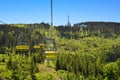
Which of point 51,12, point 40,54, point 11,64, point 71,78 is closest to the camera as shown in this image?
point 51,12

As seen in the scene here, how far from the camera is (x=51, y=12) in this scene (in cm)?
2409

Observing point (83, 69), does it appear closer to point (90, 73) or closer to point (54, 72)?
point (90, 73)

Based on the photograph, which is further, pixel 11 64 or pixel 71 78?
pixel 11 64

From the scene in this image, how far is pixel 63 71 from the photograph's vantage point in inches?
5851

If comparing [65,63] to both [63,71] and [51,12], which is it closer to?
[63,71]

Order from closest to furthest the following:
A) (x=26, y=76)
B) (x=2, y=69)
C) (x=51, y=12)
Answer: (x=51, y=12) → (x=26, y=76) → (x=2, y=69)

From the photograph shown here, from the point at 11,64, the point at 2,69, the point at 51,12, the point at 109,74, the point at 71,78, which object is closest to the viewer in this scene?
the point at 51,12

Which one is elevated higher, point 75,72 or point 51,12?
point 51,12

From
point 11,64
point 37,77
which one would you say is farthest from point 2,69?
point 37,77

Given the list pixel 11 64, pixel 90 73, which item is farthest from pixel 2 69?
pixel 90 73

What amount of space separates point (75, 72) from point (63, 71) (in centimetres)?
681

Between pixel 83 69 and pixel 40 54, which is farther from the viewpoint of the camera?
pixel 40 54

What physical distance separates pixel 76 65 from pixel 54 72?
12553 millimetres

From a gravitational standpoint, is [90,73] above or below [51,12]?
below
